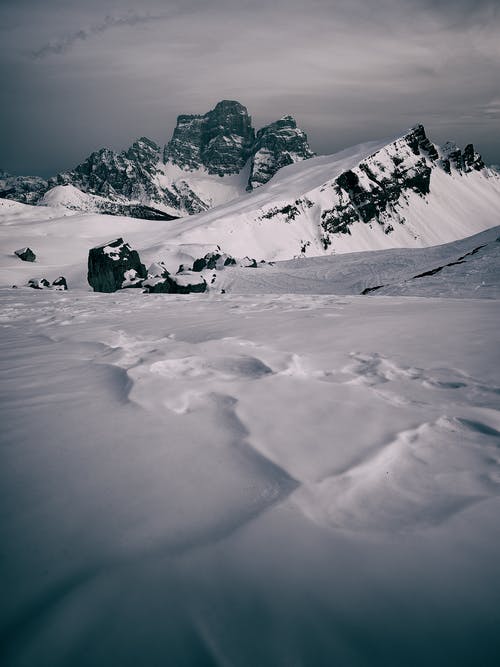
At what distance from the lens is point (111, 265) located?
24.1 metres

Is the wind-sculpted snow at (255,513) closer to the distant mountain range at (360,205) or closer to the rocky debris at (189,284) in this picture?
the rocky debris at (189,284)

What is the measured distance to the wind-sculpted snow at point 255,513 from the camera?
920mm

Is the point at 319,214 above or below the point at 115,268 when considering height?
above

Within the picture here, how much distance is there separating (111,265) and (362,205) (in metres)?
85.7

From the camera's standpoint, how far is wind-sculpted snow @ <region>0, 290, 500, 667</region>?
920mm

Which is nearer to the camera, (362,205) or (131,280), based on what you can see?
(131,280)

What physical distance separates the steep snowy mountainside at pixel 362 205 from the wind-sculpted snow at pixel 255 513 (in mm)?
46778

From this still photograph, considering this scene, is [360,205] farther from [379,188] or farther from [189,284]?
[189,284]

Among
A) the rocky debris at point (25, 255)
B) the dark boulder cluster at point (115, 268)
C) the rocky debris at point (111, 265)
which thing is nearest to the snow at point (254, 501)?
the dark boulder cluster at point (115, 268)

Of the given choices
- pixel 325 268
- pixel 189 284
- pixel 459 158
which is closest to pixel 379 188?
pixel 459 158

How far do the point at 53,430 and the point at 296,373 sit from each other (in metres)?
1.53

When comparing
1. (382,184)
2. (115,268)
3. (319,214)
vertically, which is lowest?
(115,268)

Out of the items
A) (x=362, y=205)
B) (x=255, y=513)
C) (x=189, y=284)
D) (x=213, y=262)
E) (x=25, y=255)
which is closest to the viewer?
(x=255, y=513)

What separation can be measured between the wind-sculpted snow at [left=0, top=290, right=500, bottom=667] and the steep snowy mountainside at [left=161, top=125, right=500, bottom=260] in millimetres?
46778
